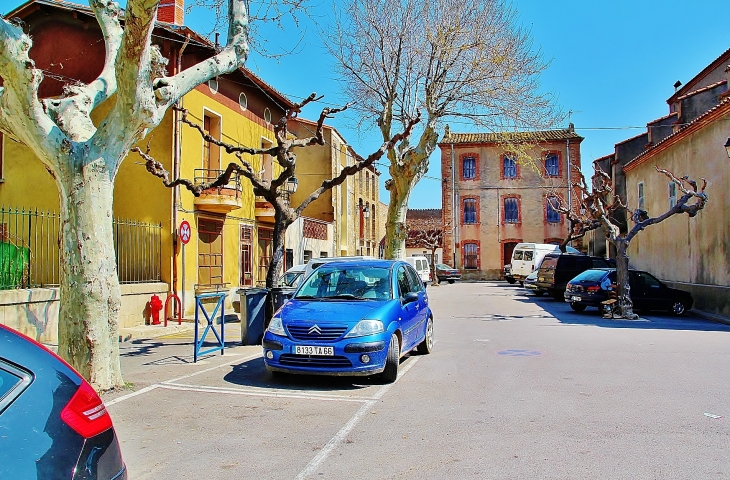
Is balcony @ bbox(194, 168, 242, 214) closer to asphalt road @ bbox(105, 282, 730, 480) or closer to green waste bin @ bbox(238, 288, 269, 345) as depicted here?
green waste bin @ bbox(238, 288, 269, 345)

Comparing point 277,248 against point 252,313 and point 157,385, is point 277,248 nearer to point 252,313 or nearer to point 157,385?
point 252,313

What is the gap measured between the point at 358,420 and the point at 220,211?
43.8 ft

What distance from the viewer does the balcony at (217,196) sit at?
17.6 metres

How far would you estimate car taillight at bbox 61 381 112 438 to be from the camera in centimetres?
260

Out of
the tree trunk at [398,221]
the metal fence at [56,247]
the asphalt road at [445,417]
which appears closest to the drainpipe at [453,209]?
the tree trunk at [398,221]

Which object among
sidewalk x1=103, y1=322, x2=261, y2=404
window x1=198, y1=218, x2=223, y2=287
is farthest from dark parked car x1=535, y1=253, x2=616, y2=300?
sidewalk x1=103, y1=322, x2=261, y2=404

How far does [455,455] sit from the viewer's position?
5.06 meters

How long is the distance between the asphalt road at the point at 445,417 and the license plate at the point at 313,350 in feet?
1.58

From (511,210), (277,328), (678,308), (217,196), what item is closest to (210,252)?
(217,196)

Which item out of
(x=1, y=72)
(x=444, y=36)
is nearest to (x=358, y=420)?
(x=1, y=72)

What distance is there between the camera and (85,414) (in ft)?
8.83

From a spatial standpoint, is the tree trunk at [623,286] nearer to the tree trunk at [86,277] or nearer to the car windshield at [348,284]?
the car windshield at [348,284]

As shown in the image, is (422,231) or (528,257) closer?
(528,257)

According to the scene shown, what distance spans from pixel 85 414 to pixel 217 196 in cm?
1550
